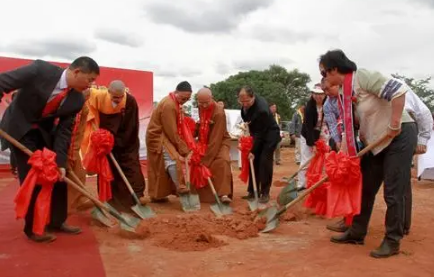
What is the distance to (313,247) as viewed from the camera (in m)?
3.88

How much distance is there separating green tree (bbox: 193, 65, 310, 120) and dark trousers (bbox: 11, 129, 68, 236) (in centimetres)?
2788

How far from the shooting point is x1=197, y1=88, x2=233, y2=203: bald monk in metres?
6.04

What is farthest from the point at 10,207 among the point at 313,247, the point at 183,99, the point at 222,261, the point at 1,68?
the point at 1,68

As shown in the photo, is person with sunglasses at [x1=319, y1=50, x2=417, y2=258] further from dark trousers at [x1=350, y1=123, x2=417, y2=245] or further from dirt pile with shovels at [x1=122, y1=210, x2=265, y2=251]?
dirt pile with shovels at [x1=122, y1=210, x2=265, y2=251]

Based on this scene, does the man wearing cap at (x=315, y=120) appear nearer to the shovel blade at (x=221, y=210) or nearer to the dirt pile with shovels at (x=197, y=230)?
the dirt pile with shovels at (x=197, y=230)

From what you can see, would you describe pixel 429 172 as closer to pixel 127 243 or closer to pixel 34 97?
pixel 127 243

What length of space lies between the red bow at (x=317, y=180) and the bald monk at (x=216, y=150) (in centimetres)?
119

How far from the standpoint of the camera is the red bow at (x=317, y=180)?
14.5 ft

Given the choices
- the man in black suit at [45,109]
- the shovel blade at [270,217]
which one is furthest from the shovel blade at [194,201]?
the man in black suit at [45,109]

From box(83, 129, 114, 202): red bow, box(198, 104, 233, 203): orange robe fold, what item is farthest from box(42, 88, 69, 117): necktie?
box(198, 104, 233, 203): orange robe fold

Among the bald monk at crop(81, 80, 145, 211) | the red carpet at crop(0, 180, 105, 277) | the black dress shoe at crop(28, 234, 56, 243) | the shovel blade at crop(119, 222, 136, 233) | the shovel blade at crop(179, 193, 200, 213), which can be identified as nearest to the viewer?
the red carpet at crop(0, 180, 105, 277)

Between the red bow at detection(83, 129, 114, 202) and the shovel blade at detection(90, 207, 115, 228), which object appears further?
the red bow at detection(83, 129, 114, 202)

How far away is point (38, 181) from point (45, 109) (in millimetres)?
661

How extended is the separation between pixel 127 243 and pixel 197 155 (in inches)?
80.7
